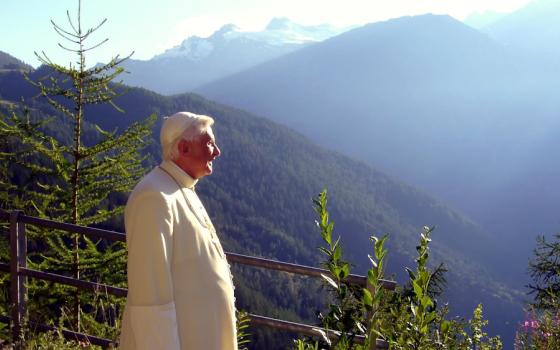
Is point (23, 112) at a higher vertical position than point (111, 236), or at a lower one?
higher

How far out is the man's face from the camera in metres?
2.53

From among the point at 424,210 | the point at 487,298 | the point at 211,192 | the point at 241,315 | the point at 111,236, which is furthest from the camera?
the point at 424,210

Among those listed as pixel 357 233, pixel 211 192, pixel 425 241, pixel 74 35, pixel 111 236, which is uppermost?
pixel 74 35

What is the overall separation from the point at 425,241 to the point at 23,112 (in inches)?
351

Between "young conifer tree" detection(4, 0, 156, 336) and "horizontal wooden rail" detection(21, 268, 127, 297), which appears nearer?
"horizontal wooden rail" detection(21, 268, 127, 297)

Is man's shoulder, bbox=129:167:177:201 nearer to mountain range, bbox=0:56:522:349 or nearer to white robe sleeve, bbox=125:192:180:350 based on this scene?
white robe sleeve, bbox=125:192:180:350

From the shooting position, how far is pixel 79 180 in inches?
344

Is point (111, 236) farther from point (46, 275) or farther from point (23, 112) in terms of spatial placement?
point (23, 112)

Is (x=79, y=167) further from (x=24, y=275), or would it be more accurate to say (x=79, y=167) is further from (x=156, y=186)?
(x=156, y=186)

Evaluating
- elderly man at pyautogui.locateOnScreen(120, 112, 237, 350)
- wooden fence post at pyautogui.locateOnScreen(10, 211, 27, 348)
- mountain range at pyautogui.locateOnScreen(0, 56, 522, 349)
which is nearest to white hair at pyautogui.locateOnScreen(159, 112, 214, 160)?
elderly man at pyautogui.locateOnScreen(120, 112, 237, 350)

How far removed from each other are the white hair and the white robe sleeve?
32 centimetres

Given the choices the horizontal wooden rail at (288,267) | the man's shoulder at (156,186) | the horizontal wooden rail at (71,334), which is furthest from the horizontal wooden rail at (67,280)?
the man's shoulder at (156,186)

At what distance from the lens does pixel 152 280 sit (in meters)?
2.20

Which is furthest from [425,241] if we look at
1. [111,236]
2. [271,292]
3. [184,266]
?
[271,292]
